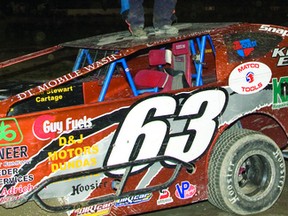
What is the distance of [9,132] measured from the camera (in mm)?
3727

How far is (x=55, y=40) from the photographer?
18.8 m

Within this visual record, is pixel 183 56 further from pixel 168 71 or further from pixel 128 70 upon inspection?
pixel 128 70

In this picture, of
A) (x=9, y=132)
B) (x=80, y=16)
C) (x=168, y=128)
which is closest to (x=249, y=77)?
(x=168, y=128)

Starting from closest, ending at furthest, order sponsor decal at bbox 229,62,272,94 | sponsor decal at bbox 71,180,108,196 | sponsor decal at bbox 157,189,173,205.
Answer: sponsor decal at bbox 71,180,108,196 → sponsor decal at bbox 157,189,173,205 → sponsor decal at bbox 229,62,272,94

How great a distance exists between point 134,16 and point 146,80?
2.04ft

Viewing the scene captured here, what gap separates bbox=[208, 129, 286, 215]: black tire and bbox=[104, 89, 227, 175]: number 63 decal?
19 centimetres

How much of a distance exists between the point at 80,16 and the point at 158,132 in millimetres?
26006

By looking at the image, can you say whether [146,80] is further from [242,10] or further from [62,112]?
[242,10]

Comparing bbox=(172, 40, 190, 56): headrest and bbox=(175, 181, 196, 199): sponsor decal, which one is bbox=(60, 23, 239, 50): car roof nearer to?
bbox=(172, 40, 190, 56): headrest

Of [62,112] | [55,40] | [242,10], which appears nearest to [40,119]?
[62,112]

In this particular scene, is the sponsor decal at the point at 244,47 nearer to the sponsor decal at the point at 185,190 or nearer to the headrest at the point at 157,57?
the headrest at the point at 157,57

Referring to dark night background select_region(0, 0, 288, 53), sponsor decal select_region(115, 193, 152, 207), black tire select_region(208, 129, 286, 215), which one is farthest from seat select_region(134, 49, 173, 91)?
dark night background select_region(0, 0, 288, 53)

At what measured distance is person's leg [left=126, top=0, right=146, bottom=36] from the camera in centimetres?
504

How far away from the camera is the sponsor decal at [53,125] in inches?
Answer: 150
